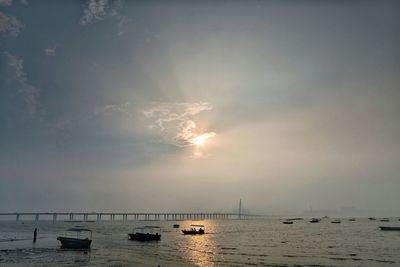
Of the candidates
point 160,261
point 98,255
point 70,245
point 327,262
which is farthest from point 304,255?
point 70,245

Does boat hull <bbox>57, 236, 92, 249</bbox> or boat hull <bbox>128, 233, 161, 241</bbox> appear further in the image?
boat hull <bbox>128, 233, 161, 241</bbox>

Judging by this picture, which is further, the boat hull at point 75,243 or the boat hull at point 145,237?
the boat hull at point 145,237

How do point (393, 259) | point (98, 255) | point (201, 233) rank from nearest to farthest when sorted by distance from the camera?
1. point (393, 259)
2. point (98, 255)
3. point (201, 233)

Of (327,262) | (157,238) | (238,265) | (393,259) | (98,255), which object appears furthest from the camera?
(157,238)

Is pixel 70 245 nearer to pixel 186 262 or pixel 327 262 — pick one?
pixel 186 262

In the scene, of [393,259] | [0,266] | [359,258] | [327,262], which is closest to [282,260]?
[327,262]

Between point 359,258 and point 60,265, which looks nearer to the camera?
point 60,265

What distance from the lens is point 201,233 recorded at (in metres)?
134

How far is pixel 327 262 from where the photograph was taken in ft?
180

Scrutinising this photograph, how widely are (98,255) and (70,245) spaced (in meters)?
13.1

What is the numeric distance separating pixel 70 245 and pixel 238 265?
3908 cm

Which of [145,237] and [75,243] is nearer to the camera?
[75,243]

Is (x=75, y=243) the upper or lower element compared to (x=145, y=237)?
upper

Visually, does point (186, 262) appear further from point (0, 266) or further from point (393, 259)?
point (393, 259)
